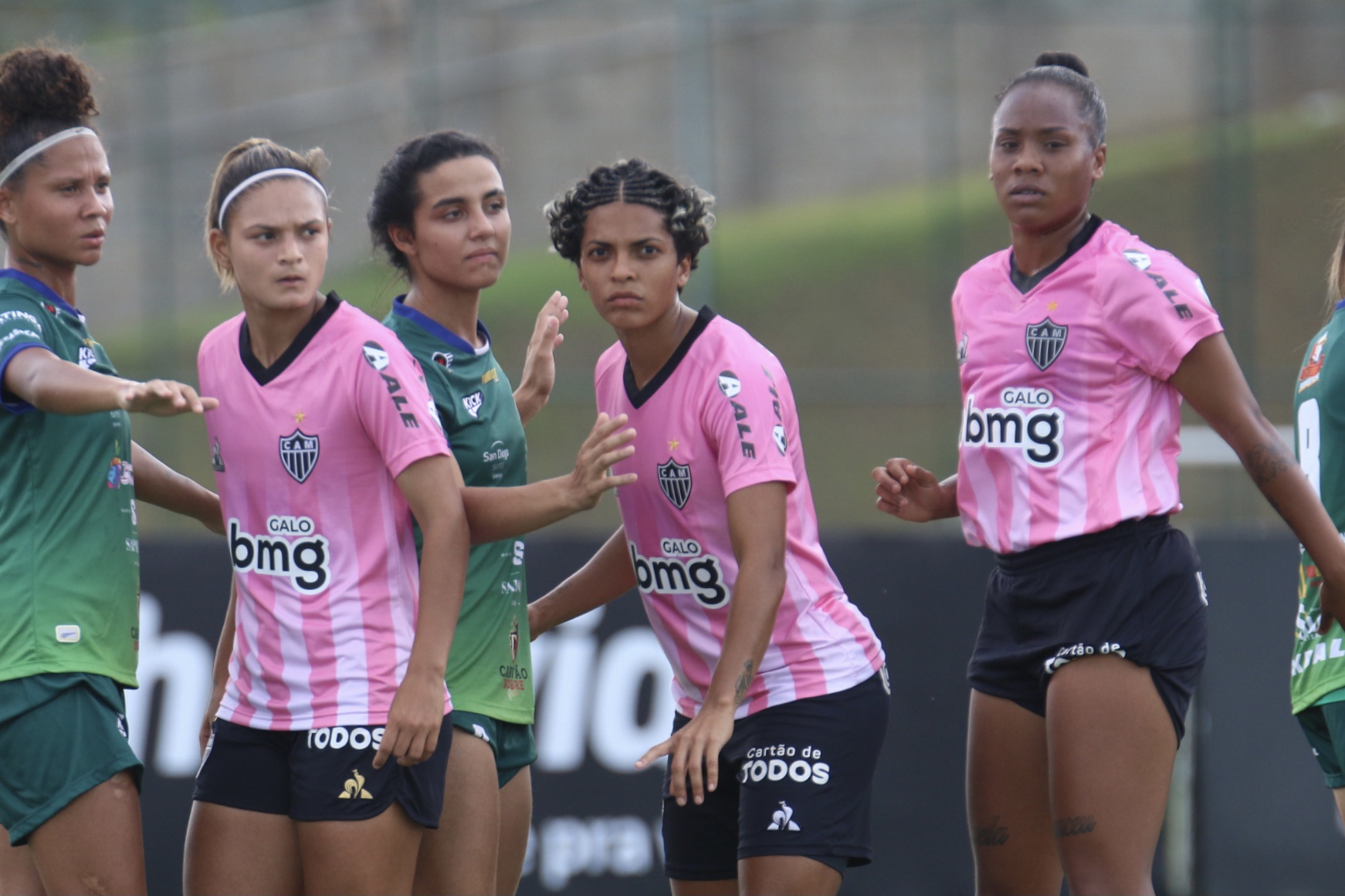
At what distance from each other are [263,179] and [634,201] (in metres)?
0.88

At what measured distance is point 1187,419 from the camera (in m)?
12.8

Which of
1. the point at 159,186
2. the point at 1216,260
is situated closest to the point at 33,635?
the point at 159,186

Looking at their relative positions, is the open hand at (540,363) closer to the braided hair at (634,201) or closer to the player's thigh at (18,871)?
the braided hair at (634,201)

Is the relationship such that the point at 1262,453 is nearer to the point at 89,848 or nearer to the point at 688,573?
the point at 688,573

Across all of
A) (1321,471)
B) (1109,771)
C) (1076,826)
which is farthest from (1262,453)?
(1076,826)

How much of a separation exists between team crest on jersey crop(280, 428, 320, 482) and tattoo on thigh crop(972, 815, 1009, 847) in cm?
192

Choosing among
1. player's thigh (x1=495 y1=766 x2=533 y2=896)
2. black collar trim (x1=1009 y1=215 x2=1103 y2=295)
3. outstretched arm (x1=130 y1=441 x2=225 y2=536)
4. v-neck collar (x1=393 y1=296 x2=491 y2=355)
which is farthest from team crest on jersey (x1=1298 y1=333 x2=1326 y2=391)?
outstretched arm (x1=130 y1=441 x2=225 y2=536)

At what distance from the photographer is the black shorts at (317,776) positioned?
11.0 ft

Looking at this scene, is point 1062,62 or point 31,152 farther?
point 1062,62

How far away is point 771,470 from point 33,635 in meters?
1.72

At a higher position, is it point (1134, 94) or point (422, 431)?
point (1134, 94)

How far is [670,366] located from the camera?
382 cm

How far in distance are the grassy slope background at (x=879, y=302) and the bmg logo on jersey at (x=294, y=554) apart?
8.66 m

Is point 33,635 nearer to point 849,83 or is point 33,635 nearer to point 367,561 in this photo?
point 367,561
